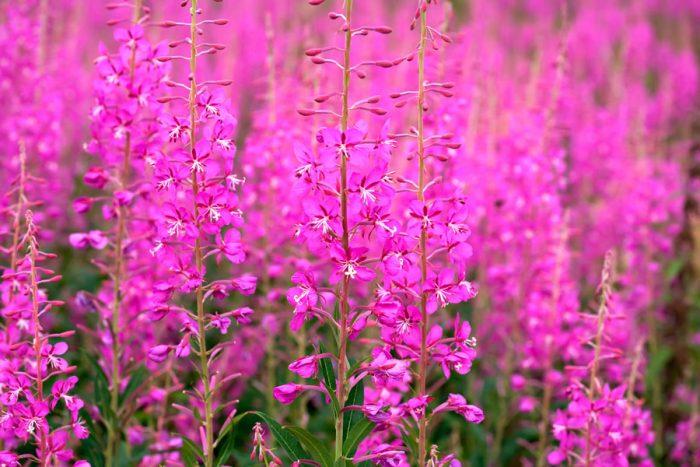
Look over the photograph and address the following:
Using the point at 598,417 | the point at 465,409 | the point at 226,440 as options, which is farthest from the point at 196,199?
the point at 598,417

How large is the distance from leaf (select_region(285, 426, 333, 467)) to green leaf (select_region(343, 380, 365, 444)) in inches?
4.5

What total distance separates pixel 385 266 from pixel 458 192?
46 centimetres

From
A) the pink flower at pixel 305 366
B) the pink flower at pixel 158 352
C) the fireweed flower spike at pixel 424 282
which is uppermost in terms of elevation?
the fireweed flower spike at pixel 424 282

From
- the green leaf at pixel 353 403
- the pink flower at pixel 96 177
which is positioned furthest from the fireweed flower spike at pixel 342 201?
the pink flower at pixel 96 177

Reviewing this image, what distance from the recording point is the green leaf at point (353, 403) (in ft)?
10.1

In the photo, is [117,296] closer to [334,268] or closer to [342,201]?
[334,268]

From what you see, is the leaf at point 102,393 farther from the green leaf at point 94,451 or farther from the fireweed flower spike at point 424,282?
the fireweed flower spike at point 424,282

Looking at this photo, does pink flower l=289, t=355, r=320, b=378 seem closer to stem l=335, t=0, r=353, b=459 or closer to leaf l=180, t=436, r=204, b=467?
stem l=335, t=0, r=353, b=459

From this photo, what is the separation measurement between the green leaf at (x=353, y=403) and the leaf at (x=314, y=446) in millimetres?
115

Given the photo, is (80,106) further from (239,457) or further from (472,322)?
(239,457)

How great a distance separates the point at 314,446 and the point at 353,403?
218mm

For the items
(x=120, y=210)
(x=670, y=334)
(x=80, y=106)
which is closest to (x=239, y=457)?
(x=120, y=210)

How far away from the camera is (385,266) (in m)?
2.83

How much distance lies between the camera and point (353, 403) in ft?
10.1
